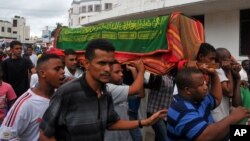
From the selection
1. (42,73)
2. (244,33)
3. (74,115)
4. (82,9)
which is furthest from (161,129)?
(82,9)

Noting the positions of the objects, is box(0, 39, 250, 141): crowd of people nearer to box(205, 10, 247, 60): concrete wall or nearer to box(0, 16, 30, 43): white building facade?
box(205, 10, 247, 60): concrete wall

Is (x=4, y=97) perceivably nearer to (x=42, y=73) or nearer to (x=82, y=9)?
(x=42, y=73)

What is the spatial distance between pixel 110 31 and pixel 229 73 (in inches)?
57.3

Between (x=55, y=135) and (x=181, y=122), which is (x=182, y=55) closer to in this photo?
(x=181, y=122)

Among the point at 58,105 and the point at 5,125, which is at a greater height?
the point at 58,105

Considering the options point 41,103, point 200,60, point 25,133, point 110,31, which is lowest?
point 25,133

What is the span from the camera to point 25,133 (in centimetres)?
327

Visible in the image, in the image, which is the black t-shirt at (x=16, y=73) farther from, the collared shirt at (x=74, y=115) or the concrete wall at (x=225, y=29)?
the concrete wall at (x=225, y=29)

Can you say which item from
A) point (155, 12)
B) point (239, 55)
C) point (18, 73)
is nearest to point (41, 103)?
point (18, 73)

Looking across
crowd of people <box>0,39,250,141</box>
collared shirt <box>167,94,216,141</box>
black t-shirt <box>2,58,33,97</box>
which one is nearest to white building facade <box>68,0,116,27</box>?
black t-shirt <box>2,58,33,97</box>

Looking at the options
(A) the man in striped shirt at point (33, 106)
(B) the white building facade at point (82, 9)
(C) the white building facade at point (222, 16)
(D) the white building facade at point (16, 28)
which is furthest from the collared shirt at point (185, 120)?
(D) the white building facade at point (16, 28)

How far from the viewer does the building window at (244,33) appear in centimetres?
1204

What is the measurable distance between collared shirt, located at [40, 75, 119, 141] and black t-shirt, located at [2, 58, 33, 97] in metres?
4.77

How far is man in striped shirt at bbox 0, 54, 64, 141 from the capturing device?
3207mm
